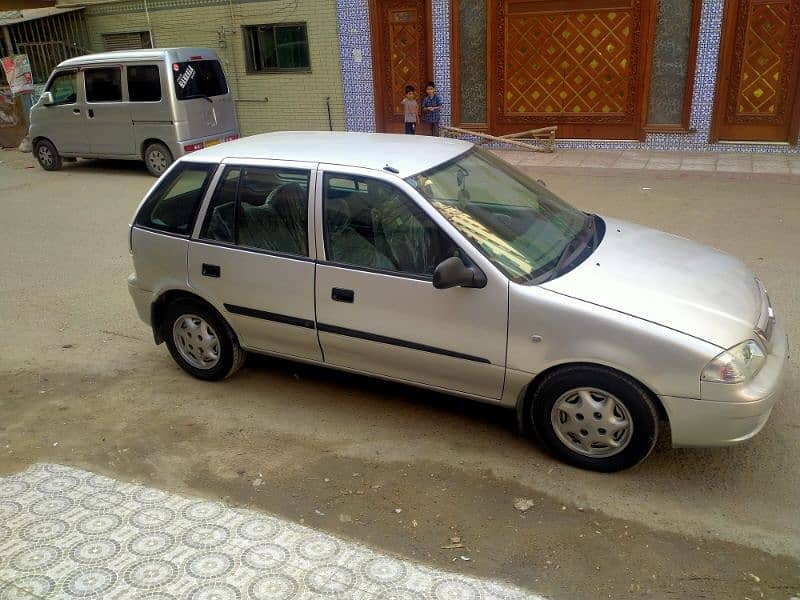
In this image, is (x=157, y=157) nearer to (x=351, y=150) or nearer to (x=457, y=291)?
(x=351, y=150)

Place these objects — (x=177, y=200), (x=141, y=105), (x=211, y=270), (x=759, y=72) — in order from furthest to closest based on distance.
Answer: (x=141, y=105) < (x=759, y=72) < (x=177, y=200) < (x=211, y=270)

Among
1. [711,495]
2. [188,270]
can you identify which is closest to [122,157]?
[188,270]

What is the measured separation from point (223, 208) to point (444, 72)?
33.6 feet

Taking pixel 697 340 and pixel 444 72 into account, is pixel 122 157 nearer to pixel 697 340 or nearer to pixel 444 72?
pixel 444 72

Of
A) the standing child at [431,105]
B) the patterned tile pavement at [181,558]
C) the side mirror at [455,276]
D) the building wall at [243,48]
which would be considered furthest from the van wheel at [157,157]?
the side mirror at [455,276]

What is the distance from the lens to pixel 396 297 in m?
3.91

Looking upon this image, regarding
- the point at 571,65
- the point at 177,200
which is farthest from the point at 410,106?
the point at 177,200

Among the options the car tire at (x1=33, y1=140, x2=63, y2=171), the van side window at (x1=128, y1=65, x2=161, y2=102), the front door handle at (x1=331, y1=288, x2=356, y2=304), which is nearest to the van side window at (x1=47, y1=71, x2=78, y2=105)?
the car tire at (x1=33, y1=140, x2=63, y2=171)

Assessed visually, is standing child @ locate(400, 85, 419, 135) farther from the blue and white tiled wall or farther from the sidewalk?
the sidewalk

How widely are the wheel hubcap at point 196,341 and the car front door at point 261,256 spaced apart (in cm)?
28

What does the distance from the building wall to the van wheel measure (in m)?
3.76

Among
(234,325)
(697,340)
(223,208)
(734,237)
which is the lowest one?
(734,237)

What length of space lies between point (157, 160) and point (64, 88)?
2.44 metres

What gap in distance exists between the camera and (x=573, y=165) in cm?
1198
